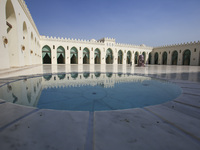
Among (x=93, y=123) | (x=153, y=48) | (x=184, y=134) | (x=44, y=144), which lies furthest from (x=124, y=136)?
(x=153, y=48)

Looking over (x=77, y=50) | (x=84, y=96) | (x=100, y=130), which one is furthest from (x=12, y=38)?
(x=77, y=50)

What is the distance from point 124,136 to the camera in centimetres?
104

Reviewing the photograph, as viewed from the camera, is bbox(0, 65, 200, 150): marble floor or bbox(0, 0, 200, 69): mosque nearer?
bbox(0, 65, 200, 150): marble floor

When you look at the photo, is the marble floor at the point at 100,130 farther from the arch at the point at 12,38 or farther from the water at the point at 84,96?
the arch at the point at 12,38

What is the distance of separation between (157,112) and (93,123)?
0.96m

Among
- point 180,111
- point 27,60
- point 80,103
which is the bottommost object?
point 80,103

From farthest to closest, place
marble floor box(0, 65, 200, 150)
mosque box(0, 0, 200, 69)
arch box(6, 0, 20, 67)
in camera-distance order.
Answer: mosque box(0, 0, 200, 69)
arch box(6, 0, 20, 67)
marble floor box(0, 65, 200, 150)

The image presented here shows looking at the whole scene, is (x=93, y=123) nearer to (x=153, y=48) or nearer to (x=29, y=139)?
(x=29, y=139)

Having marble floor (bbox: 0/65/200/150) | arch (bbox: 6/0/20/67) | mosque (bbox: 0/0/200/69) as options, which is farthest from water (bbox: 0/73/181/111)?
mosque (bbox: 0/0/200/69)

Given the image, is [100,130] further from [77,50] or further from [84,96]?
[77,50]

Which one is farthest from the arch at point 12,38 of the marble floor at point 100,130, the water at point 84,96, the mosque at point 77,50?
the marble floor at point 100,130

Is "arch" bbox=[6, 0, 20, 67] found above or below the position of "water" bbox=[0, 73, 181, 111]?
above

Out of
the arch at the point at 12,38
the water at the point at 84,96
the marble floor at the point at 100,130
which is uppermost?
the arch at the point at 12,38

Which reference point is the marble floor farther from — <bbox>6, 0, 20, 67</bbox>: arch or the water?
<bbox>6, 0, 20, 67</bbox>: arch
